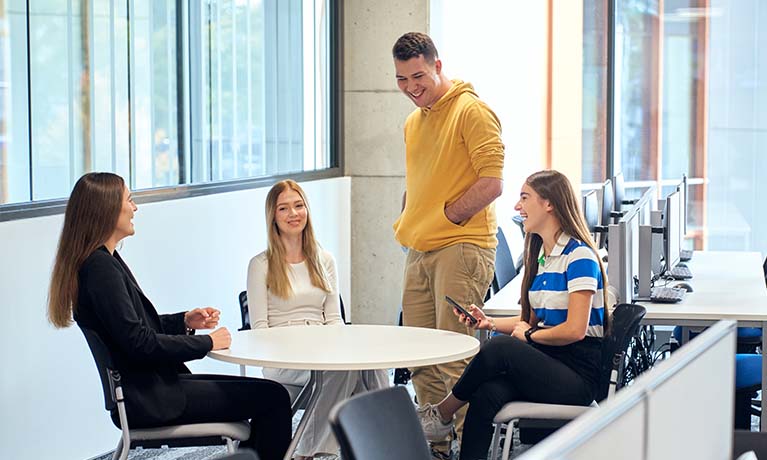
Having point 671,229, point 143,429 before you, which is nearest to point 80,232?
point 143,429

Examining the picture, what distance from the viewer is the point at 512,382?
369 centimetres

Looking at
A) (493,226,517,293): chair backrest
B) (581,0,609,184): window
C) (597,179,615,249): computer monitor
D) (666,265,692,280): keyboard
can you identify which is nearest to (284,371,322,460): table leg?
(493,226,517,293): chair backrest

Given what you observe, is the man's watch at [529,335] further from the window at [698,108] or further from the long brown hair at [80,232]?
the window at [698,108]

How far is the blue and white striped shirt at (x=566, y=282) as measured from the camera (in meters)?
3.70

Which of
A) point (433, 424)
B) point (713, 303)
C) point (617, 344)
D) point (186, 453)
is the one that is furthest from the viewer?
point (186, 453)

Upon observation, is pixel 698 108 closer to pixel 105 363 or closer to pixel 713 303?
pixel 713 303

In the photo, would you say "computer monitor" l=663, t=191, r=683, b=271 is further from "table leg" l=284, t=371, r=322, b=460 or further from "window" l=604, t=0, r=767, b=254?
"window" l=604, t=0, r=767, b=254

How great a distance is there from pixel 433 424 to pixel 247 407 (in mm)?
942

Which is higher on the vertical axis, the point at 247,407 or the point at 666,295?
the point at 666,295

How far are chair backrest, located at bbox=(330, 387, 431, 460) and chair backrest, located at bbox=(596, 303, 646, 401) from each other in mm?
1442

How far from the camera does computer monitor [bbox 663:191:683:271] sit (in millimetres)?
4953

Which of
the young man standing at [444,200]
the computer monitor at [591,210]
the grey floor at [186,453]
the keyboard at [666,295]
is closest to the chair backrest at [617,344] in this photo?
the young man standing at [444,200]

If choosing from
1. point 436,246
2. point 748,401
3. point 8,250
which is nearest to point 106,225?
point 8,250

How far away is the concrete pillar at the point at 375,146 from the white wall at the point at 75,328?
4.99 ft
